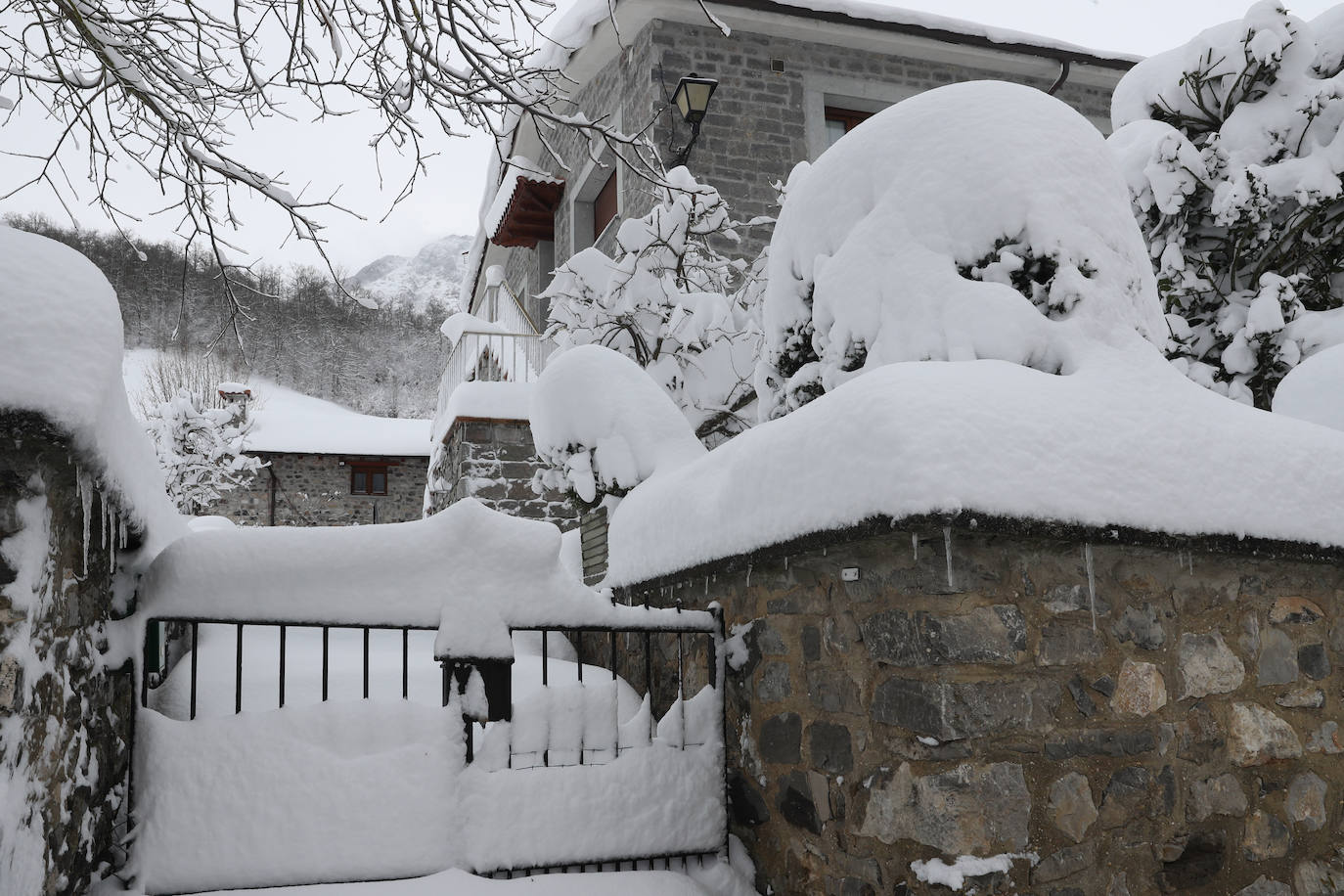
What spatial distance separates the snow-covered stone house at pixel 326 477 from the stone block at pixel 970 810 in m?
17.7

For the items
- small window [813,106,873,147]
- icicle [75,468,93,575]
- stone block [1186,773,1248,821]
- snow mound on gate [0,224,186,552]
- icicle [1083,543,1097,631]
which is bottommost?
stone block [1186,773,1248,821]

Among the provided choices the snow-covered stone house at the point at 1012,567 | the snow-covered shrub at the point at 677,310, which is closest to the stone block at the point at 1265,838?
the snow-covered stone house at the point at 1012,567

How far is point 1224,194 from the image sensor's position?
471 centimetres

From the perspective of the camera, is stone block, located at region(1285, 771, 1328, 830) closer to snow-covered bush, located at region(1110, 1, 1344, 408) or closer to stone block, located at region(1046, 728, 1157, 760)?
stone block, located at region(1046, 728, 1157, 760)

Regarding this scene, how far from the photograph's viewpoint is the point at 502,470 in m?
8.55

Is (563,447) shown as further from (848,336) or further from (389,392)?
(389,392)

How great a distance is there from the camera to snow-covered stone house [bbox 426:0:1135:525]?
7898 mm

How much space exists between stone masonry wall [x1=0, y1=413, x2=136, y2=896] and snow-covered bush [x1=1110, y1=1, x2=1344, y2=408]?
4843mm

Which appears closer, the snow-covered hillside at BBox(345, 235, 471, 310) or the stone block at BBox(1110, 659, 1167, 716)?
the stone block at BBox(1110, 659, 1167, 716)

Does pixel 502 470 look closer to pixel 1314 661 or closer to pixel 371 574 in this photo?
pixel 371 574

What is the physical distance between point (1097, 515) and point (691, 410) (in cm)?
418

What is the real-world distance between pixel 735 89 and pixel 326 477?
1397cm

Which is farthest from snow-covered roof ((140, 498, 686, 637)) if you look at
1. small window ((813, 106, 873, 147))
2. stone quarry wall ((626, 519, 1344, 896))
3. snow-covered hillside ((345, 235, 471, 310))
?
snow-covered hillside ((345, 235, 471, 310))

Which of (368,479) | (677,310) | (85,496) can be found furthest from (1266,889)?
(368,479)
